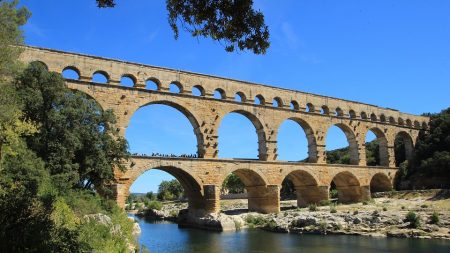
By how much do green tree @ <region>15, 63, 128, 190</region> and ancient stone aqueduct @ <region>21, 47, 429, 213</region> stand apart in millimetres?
4734

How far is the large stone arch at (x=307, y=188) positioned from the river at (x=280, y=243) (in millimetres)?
10454

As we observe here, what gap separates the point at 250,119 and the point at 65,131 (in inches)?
700

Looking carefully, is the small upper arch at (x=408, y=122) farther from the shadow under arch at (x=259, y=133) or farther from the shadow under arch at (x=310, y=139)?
the shadow under arch at (x=259, y=133)

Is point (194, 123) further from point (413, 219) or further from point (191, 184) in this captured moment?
point (413, 219)

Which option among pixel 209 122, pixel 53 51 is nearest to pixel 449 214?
pixel 209 122

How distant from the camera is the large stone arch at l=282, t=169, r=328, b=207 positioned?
34.9 metres

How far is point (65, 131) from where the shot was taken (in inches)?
698

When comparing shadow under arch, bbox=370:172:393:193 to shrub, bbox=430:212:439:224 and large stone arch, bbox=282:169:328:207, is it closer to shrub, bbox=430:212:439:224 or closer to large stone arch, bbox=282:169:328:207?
large stone arch, bbox=282:169:328:207

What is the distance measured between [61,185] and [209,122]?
49.9ft

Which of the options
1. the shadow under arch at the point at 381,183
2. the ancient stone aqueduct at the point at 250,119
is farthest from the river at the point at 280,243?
the shadow under arch at the point at 381,183

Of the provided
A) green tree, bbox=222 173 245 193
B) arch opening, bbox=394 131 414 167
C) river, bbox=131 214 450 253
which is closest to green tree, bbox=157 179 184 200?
green tree, bbox=222 173 245 193

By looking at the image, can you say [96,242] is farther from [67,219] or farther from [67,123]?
[67,123]

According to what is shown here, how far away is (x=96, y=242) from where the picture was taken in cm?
1061

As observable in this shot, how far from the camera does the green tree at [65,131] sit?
17234 mm
